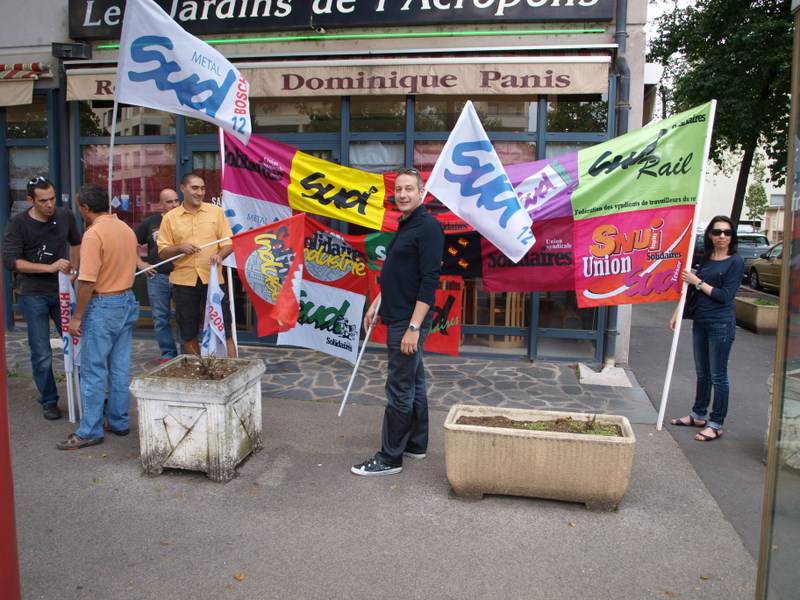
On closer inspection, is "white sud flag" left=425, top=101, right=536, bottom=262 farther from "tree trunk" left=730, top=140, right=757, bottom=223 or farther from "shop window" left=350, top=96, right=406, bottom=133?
"tree trunk" left=730, top=140, right=757, bottom=223

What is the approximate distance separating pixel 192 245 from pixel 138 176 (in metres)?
3.46

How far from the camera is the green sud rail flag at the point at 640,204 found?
5418 millimetres

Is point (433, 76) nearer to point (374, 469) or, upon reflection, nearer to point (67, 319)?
point (67, 319)

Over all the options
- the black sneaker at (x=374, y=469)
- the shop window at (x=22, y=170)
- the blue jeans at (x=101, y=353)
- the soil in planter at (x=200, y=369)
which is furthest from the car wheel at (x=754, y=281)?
the blue jeans at (x=101, y=353)

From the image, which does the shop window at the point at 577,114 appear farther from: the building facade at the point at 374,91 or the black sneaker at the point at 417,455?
the black sneaker at the point at 417,455

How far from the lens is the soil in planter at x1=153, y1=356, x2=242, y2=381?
4.62 m

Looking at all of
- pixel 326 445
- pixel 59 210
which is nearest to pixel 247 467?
pixel 326 445

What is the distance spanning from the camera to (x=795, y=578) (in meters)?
2.04

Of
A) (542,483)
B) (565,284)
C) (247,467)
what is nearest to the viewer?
(542,483)

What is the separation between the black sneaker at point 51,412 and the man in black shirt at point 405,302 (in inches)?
110

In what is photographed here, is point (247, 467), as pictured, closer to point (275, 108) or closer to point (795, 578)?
point (795, 578)

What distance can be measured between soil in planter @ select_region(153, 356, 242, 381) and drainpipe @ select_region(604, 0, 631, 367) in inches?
177

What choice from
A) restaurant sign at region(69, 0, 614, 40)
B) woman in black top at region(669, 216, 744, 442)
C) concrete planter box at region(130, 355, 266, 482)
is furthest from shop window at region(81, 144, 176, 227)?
woman in black top at region(669, 216, 744, 442)

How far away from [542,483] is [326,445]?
1.84m
